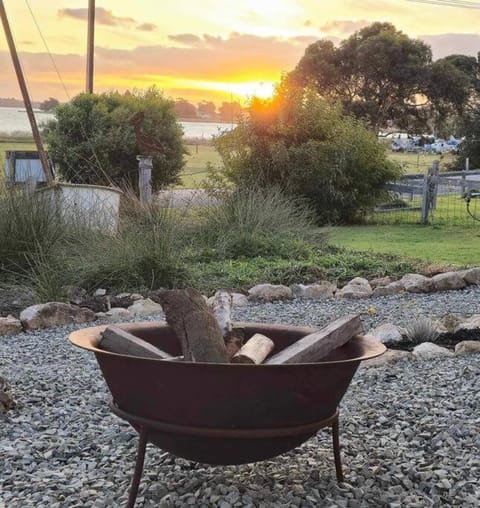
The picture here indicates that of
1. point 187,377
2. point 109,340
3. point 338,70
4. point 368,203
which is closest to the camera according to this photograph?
point 187,377

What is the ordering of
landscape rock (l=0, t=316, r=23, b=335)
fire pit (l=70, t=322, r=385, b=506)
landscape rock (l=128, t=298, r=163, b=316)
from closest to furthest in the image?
fire pit (l=70, t=322, r=385, b=506) < landscape rock (l=0, t=316, r=23, b=335) < landscape rock (l=128, t=298, r=163, b=316)

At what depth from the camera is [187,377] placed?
2117 millimetres

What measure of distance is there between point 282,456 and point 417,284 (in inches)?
179

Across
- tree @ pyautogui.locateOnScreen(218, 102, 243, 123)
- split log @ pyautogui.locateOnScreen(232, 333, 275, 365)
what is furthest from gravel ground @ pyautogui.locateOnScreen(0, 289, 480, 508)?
tree @ pyautogui.locateOnScreen(218, 102, 243, 123)

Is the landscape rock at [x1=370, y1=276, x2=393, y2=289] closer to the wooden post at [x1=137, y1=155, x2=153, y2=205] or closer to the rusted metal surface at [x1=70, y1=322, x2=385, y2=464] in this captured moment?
the wooden post at [x1=137, y1=155, x2=153, y2=205]

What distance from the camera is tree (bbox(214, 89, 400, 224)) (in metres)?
13.6

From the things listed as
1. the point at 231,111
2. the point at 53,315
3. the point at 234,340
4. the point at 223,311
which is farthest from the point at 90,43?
the point at 234,340

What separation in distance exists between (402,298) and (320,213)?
726 cm

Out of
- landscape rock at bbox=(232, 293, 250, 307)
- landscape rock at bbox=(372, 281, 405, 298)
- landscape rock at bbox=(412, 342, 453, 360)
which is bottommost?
landscape rock at bbox=(232, 293, 250, 307)

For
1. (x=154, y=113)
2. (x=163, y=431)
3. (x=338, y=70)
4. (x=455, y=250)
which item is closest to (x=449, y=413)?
(x=163, y=431)

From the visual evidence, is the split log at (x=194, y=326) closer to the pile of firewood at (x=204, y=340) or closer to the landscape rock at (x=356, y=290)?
the pile of firewood at (x=204, y=340)

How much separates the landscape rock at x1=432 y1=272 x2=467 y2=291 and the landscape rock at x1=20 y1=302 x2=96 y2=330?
3.45 meters

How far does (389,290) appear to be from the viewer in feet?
22.8

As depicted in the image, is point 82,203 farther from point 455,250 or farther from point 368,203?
point 368,203
